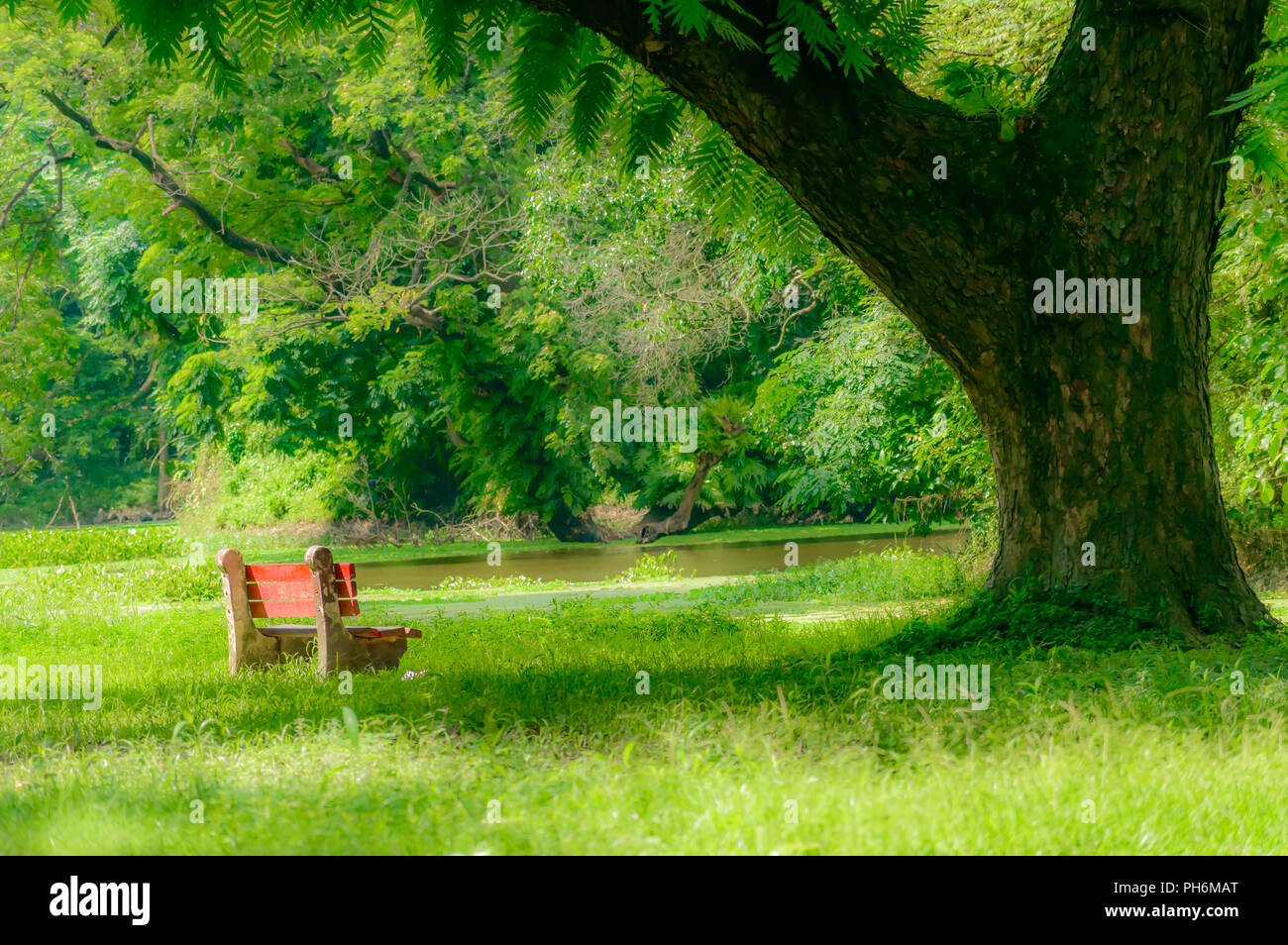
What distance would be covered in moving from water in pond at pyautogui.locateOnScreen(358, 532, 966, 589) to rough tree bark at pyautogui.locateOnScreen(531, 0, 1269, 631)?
12.4 meters

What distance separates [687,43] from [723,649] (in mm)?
4406

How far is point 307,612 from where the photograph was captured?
8.16m

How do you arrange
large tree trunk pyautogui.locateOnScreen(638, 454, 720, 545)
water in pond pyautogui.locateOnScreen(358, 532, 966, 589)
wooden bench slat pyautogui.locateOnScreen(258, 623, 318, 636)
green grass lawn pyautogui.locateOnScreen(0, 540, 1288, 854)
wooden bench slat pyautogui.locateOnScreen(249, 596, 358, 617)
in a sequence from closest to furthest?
green grass lawn pyautogui.locateOnScreen(0, 540, 1288, 854), wooden bench slat pyautogui.locateOnScreen(249, 596, 358, 617), wooden bench slat pyautogui.locateOnScreen(258, 623, 318, 636), water in pond pyautogui.locateOnScreen(358, 532, 966, 589), large tree trunk pyautogui.locateOnScreen(638, 454, 720, 545)

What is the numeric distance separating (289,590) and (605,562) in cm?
1746

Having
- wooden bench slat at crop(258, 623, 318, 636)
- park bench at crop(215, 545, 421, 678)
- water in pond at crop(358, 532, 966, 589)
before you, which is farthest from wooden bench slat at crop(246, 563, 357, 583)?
water in pond at crop(358, 532, 966, 589)

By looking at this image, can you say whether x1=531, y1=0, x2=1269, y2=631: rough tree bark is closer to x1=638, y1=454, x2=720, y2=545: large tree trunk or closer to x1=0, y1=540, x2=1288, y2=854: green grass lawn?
x1=0, y1=540, x2=1288, y2=854: green grass lawn

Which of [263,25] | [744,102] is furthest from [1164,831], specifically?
[263,25]

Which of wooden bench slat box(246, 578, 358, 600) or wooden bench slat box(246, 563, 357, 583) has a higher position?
wooden bench slat box(246, 563, 357, 583)

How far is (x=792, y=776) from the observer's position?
4.51m

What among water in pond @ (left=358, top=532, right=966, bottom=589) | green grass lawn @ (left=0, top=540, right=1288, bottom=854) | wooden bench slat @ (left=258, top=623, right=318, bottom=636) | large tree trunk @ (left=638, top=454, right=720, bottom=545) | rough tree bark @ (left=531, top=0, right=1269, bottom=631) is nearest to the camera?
green grass lawn @ (left=0, top=540, right=1288, bottom=854)

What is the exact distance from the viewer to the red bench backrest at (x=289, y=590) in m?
8.21

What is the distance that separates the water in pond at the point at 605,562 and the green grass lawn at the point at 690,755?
42.3 ft

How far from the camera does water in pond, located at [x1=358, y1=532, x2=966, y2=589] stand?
880 inches

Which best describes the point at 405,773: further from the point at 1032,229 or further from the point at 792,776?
the point at 1032,229
